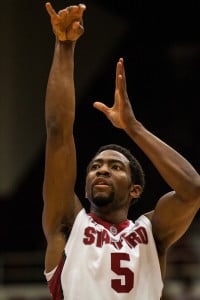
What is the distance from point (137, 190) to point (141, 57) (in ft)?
35.4

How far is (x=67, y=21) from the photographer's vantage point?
5156mm

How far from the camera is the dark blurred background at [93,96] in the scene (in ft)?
44.3

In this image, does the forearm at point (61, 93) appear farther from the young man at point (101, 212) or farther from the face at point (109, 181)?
the face at point (109, 181)

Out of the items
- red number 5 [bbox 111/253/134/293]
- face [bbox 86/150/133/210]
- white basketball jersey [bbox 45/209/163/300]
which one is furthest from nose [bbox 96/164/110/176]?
red number 5 [bbox 111/253/134/293]

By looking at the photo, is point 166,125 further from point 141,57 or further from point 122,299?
point 122,299

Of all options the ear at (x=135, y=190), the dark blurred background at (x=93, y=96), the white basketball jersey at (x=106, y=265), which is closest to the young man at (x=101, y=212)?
the white basketball jersey at (x=106, y=265)

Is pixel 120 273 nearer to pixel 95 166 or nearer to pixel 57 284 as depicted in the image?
pixel 57 284

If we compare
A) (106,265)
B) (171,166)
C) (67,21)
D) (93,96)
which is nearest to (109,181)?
(171,166)

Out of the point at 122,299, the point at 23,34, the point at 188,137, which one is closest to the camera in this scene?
the point at 122,299

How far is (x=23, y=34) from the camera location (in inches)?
543

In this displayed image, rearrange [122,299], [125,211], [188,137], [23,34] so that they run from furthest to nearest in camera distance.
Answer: [188,137], [23,34], [125,211], [122,299]

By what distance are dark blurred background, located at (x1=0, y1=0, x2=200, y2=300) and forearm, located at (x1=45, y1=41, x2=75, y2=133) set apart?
690 cm

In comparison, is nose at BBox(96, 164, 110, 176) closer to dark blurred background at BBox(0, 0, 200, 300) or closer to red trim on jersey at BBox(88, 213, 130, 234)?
red trim on jersey at BBox(88, 213, 130, 234)

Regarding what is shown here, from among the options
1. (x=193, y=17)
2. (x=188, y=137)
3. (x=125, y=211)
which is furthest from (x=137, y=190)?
(x=193, y=17)
